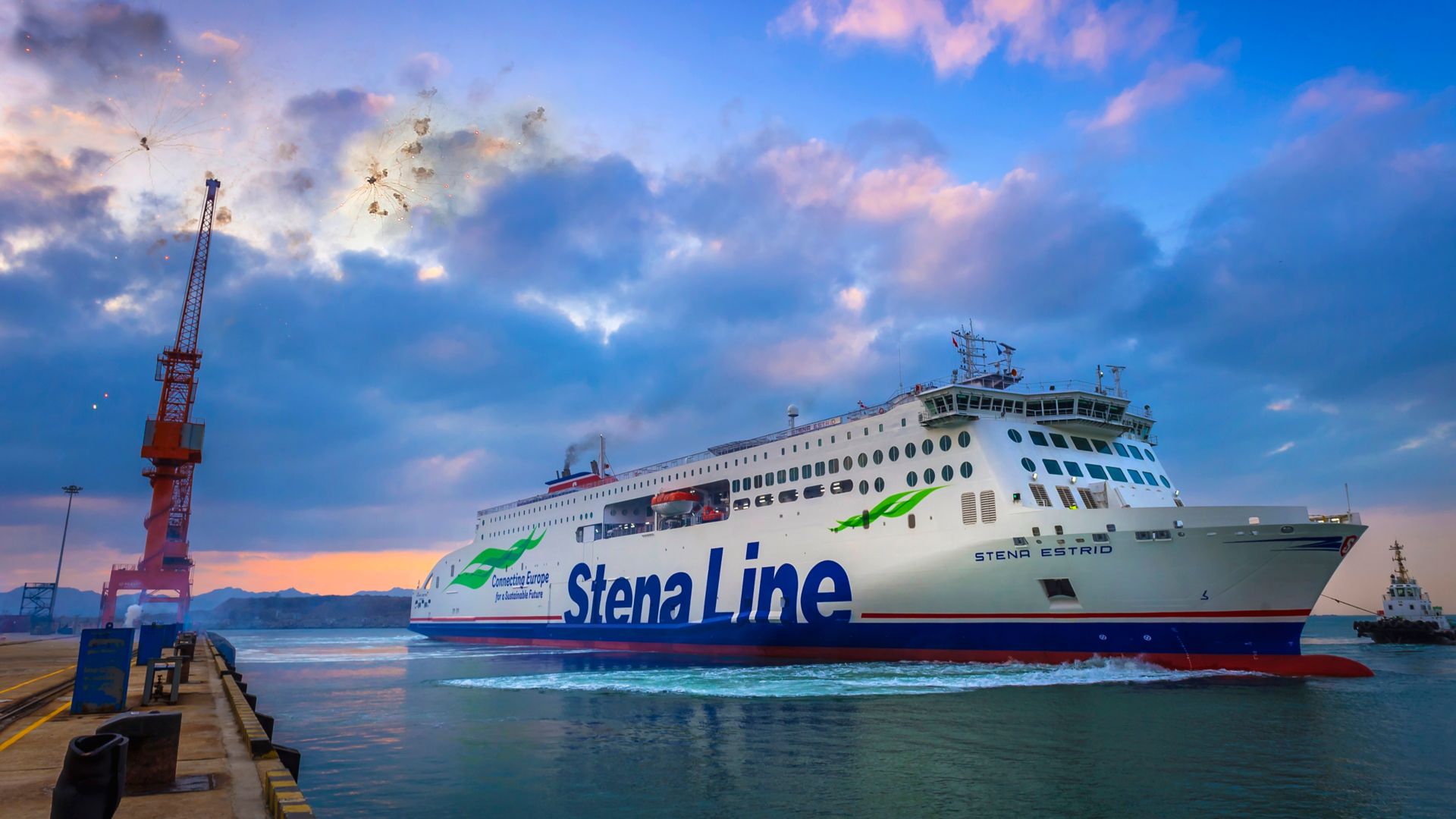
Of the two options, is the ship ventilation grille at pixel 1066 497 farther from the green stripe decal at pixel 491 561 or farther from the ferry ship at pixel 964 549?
the green stripe decal at pixel 491 561

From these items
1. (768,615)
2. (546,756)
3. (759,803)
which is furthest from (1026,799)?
(768,615)

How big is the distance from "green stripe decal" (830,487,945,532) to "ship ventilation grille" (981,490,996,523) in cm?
140

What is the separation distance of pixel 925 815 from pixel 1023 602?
1378cm

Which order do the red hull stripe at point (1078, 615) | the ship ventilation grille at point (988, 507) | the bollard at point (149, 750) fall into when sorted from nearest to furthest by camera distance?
1. the bollard at point (149, 750)
2. the red hull stripe at point (1078, 615)
3. the ship ventilation grille at point (988, 507)

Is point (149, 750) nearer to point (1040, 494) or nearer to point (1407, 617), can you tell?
point (1040, 494)

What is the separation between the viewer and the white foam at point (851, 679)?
18156 mm

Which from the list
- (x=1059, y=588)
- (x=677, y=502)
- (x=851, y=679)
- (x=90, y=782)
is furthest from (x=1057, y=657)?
(x=90, y=782)

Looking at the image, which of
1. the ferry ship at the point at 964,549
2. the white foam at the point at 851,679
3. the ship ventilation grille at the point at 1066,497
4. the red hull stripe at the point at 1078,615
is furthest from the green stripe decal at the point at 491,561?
the ship ventilation grille at the point at 1066,497

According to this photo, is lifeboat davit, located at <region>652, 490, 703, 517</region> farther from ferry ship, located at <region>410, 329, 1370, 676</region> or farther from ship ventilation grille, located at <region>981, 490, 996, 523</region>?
ship ventilation grille, located at <region>981, 490, 996, 523</region>

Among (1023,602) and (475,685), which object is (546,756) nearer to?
(475,685)

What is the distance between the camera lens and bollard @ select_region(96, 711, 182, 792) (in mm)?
6293

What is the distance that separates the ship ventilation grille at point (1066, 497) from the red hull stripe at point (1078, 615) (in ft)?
11.7

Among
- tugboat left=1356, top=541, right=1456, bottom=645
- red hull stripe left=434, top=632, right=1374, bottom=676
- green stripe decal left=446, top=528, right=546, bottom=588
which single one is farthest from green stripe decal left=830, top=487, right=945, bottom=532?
tugboat left=1356, top=541, right=1456, bottom=645

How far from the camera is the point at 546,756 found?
38.3 feet
